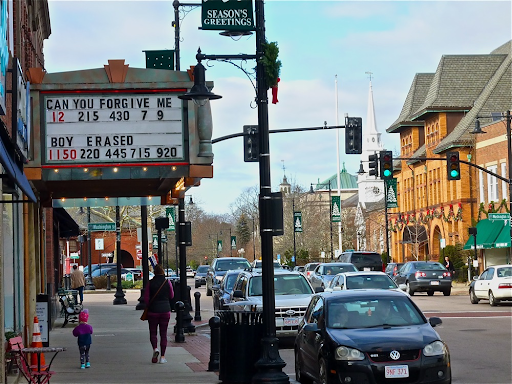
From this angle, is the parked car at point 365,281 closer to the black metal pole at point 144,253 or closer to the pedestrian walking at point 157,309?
the black metal pole at point 144,253

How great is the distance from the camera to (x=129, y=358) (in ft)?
58.7

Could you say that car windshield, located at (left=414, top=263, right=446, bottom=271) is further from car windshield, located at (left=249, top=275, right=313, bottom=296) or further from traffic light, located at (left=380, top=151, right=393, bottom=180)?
car windshield, located at (left=249, top=275, right=313, bottom=296)

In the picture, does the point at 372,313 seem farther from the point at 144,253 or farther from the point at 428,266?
the point at 428,266

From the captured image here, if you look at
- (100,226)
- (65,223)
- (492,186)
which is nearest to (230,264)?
(100,226)

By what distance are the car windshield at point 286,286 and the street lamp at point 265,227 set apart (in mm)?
8082

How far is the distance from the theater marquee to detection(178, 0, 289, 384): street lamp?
2.17 meters

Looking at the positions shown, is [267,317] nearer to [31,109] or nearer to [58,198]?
[31,109]

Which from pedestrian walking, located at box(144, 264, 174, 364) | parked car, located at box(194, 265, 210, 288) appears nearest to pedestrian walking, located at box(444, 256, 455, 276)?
parked car, located at box(194, 265, 210, 288)

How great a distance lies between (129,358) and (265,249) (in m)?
5.56

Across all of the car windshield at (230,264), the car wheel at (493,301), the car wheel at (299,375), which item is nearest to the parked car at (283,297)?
the car wheel at (299,375)

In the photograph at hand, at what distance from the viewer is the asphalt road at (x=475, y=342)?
47.9 ft

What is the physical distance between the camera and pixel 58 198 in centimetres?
2398

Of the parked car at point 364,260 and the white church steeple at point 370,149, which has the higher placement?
the white church steeple at point 370,149

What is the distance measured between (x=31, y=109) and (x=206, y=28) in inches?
149
